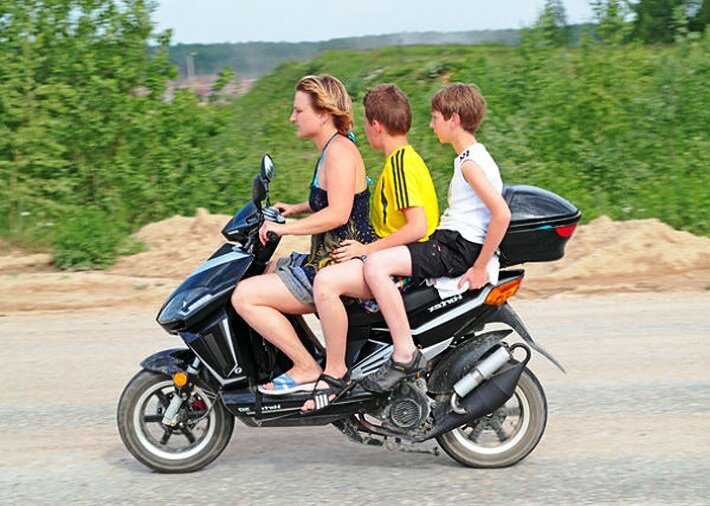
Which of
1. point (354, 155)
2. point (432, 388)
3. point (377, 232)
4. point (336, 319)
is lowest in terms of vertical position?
point (432, 388)

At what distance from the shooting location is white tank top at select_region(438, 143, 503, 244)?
5.20 meters

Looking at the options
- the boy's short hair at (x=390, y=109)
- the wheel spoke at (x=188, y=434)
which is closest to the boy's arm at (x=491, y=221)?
the boy's short hair at (x=390, y=109)

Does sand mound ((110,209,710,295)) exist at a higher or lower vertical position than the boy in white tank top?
lower

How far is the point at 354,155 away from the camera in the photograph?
17.3ft

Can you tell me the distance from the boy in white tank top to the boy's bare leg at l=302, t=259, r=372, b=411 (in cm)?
7

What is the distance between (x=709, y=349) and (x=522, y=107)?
25.7 feet

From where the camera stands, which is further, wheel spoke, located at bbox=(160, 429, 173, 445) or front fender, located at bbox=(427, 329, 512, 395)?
wheel spoke, located at bbox=(160, 429, 173, 445)

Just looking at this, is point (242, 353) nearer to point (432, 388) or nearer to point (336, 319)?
point (336, 319)

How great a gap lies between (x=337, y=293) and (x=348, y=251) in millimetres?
214

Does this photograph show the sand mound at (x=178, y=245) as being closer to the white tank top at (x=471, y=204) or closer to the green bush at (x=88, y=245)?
the green bush at (x=88, y=245)

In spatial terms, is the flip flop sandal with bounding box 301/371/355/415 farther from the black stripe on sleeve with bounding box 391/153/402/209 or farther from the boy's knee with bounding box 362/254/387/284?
the black stripe on sleeve with bounding box 391/153/402/209

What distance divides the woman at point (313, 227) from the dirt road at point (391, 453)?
1.82 ft

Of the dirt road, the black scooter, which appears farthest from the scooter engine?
the dirt road

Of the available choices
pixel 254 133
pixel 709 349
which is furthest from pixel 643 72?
pixel 709 349
